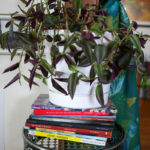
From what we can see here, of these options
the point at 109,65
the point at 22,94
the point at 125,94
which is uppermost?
the point at 109,65

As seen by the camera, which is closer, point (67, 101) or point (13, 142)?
point (67, 101)

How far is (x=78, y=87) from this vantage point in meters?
0.63

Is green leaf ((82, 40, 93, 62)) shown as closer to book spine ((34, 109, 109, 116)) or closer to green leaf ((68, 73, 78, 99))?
green leaf ((68, 73, 78, 99))

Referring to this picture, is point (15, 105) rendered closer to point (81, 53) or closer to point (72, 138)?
point (72, 138)

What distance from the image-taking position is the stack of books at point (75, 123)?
678 mm

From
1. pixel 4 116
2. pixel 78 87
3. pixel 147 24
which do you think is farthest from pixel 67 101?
pixel 147 24

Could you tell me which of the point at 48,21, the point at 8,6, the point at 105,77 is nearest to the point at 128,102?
the point at 105,77

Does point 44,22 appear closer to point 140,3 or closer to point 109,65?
point 109,65

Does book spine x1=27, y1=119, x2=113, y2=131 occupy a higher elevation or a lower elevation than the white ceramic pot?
lower

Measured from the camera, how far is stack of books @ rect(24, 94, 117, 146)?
2.22 feet

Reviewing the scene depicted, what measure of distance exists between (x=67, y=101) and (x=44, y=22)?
0.91 feet

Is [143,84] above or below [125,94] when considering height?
above

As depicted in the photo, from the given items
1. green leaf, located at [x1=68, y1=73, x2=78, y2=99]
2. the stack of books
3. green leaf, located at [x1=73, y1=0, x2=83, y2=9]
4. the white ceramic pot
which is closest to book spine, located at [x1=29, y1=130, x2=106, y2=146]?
the stack of books

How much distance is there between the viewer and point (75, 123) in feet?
2.29
